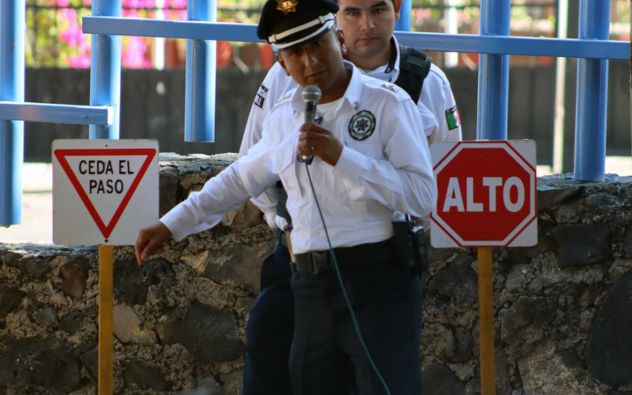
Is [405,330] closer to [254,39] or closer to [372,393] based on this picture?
[372,393]

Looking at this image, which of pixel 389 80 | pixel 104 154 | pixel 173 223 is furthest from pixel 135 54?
pixel 173 223

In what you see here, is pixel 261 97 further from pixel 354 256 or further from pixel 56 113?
pixel 56 113

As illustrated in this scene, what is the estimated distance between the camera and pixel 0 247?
624cm

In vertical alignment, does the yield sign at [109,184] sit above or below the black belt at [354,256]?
above

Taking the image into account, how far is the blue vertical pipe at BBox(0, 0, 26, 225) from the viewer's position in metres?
6.24

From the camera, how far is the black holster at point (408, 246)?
4.13 metres

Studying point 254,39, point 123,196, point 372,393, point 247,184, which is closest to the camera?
point 372,393

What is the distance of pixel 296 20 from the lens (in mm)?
4109

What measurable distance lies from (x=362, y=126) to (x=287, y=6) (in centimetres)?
43

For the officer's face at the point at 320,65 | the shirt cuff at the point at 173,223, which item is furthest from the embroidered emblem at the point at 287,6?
the shirt cuff at the point at 173,223

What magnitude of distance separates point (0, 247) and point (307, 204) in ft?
8.29

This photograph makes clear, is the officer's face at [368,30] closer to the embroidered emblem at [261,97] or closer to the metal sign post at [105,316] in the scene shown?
the embroidered emblem at [261,97]

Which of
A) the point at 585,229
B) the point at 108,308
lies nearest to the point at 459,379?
the point at 585,229

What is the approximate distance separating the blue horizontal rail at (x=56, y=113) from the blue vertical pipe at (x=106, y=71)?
59 millimetres
